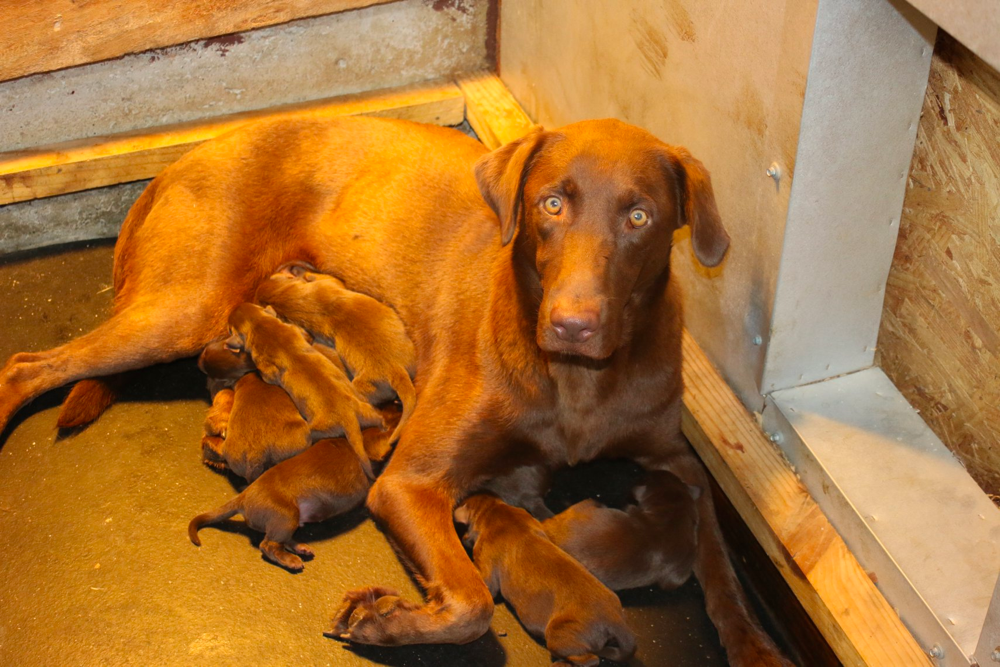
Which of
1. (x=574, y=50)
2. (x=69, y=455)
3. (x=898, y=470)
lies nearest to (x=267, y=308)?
(x=69, y=455)

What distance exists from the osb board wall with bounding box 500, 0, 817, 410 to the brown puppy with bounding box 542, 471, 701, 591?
0.53m

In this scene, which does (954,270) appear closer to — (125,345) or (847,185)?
(847,185)

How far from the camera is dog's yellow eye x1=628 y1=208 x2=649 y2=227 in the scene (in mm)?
2732

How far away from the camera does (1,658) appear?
2.91 m

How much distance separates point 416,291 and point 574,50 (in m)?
1.15

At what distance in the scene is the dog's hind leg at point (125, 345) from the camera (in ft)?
11.8

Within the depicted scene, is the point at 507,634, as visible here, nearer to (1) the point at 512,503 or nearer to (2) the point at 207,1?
(1) the point at 512,503

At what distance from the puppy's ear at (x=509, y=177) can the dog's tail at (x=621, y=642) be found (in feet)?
3.34

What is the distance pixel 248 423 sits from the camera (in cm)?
320

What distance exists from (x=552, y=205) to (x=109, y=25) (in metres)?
2.14

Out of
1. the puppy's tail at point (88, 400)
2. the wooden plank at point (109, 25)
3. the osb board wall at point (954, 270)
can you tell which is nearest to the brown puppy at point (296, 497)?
the puppy's tail at point (88, 400)

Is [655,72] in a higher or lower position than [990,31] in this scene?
lower

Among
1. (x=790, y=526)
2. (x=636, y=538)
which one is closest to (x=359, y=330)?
(x=636, y=538)

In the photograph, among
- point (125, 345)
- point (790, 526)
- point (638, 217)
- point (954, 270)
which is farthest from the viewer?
point (125, 345)
